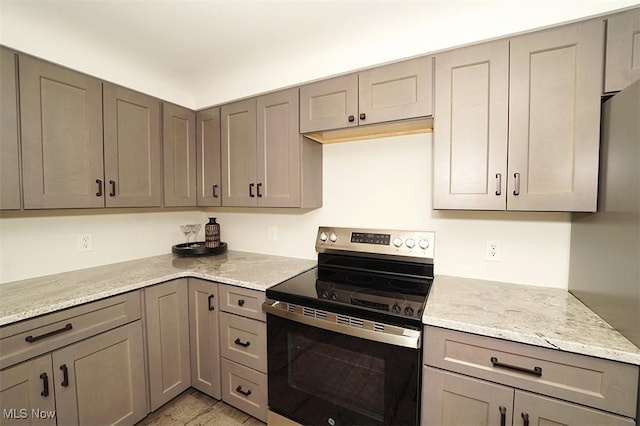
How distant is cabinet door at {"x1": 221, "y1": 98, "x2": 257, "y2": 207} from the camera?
1.99 meters

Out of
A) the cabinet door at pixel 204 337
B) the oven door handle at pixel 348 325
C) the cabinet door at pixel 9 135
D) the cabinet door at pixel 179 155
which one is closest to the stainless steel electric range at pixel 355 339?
the oven door handle at pixel 348 325

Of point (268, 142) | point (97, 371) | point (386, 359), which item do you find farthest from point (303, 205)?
point (97, 371)

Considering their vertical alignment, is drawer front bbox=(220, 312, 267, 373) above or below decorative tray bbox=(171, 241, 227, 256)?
below

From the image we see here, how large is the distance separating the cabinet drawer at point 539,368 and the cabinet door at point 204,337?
4.24 ft

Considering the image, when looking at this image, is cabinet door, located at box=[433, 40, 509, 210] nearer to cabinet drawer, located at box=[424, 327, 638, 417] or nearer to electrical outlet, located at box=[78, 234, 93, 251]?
cabinet drawer, located at box=[424, 327, 638, 417]

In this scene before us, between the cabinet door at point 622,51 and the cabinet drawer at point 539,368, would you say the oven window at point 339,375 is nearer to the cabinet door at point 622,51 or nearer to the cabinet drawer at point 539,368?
the cabinet drawer at point 539,368

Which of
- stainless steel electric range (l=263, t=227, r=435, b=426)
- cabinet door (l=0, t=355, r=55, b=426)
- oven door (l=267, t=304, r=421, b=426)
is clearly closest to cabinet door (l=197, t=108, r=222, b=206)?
stainless steel electric range (l=263, t=227, r=435, b=426)

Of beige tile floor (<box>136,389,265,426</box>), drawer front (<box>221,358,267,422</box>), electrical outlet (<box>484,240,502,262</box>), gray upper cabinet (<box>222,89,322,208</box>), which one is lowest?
beige tile floor (<box>136,389,265,426</box>)

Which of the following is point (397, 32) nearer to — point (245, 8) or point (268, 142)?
point (245, 8)

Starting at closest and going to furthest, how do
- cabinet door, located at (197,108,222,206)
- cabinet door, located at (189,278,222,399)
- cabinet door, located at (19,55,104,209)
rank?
cabinet door, located at (19,55,104,209)
cabinet door, located at (189,278,222,399)
cabinet door, located at (197,108,222,206)

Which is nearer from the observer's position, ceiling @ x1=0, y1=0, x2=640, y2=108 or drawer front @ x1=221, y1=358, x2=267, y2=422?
ceiling @ x1=0, y1=0, x2=640, y2=108

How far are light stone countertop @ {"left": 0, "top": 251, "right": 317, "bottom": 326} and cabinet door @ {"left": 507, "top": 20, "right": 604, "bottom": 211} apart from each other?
54.5 inches

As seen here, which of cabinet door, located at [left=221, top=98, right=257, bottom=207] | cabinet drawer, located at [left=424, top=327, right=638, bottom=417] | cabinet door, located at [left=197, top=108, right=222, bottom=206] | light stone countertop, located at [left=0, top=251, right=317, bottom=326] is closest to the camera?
cabinet drawer, located at [left=424, top=327, right=638, bottom=417]

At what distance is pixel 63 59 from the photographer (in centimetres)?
158
